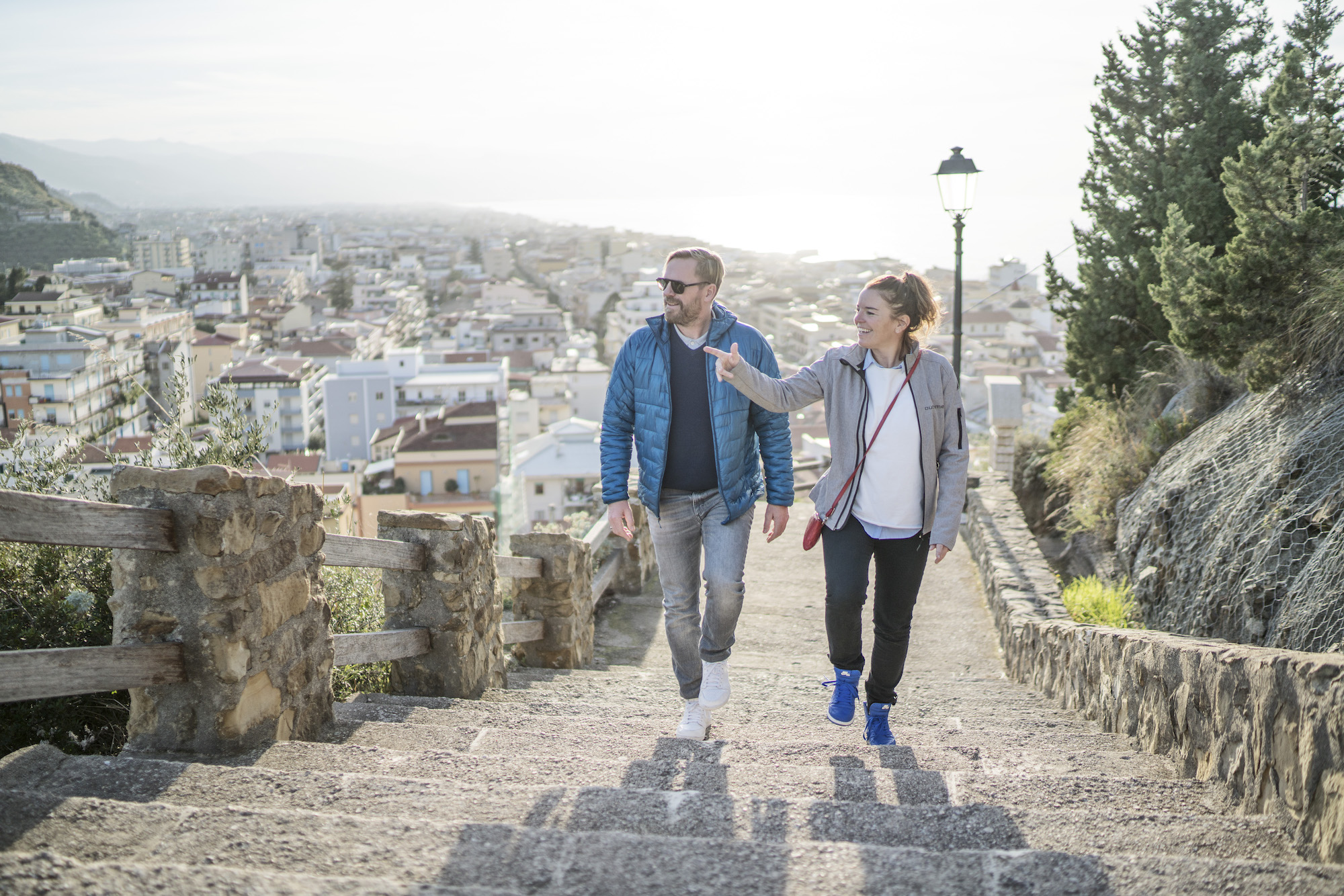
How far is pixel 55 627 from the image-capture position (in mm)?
3705

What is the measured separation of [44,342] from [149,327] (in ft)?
82.3

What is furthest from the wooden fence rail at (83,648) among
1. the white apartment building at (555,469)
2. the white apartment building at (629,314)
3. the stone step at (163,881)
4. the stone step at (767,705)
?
the white apartment building at (629,314)

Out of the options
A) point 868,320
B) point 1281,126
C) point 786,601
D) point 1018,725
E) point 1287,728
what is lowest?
point 786,601

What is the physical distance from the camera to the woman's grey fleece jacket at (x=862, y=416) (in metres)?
3.41

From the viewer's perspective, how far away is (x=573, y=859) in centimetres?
209

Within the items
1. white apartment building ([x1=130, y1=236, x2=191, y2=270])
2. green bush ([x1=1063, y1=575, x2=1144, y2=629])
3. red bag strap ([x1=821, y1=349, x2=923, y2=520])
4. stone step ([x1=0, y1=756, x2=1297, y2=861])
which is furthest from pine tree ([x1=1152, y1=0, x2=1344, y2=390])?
white apartment building ([x1=130, y1=236, x2=191, y2=270])

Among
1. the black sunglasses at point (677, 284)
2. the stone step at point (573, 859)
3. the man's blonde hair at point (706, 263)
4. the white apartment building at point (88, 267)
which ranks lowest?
the stone step at point (573, 859)

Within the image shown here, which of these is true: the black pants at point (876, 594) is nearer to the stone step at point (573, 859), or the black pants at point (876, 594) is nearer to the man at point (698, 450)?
the man at point (698, 450)

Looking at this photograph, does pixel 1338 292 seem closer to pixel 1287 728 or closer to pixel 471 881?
pixel 1287 728

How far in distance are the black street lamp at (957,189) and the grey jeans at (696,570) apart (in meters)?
6.27

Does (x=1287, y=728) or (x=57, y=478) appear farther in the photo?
(x=57, y=478)

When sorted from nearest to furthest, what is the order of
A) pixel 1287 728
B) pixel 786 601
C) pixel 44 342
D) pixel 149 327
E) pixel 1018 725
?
pixel 1287 728 < pixel 1018 725 < pixel 786 601 < pixel 44 342 < pixel 149 327

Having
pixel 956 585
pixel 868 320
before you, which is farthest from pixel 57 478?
pixel 956 585

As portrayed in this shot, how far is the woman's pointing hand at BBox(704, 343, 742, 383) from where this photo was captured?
335 cm
